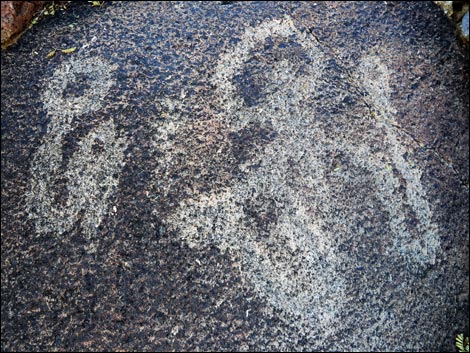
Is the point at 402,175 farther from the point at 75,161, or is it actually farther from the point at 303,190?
the point at 75,161

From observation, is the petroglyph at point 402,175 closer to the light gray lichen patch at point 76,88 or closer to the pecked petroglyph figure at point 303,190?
the pecked petroglyph figure at point 303,190

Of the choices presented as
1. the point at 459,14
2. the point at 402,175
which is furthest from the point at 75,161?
the point at 459,14

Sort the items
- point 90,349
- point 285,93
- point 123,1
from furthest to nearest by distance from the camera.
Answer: point 123,1, point 285,93, point 90,349

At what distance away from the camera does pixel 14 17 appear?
1.91 meters

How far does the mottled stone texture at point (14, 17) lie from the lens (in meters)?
1.88

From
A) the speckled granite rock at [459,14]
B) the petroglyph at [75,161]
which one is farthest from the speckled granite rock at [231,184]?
the speckled granite rock at [459,14]

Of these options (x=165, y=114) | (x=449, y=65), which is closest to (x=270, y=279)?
(x=165, y=114)

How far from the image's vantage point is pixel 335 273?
5.87 feet

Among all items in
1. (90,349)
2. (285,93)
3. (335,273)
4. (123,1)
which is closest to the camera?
(90,349)

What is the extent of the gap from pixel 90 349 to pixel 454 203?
1.50 m

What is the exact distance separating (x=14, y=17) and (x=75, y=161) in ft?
2.12

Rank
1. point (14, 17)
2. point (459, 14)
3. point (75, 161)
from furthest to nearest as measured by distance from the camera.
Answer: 1. point (459, 14)
2. point (14, 17)
3. point (75, 161)

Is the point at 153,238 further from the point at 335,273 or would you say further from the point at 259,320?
the point at 335,273

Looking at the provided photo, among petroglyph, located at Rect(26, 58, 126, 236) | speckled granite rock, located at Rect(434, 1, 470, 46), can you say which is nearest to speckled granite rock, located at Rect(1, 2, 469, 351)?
petroglyph, located at Rect(26, 58, 126, 236)
